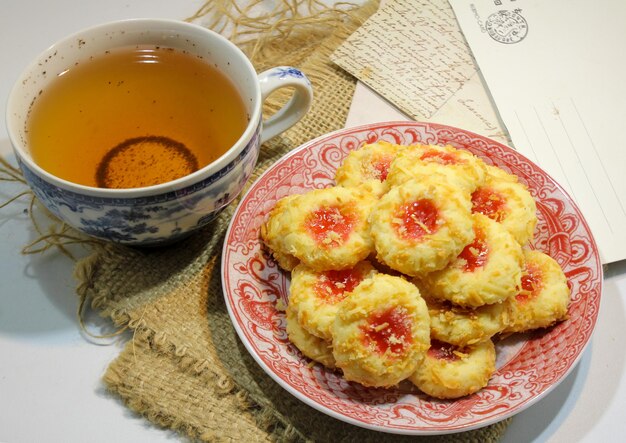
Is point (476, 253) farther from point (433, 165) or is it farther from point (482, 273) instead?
point (433, 165)

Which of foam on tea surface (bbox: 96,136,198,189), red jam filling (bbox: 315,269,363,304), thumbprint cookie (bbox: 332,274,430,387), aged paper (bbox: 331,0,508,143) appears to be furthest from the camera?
aged paper (bbox: 331,0,508,143)

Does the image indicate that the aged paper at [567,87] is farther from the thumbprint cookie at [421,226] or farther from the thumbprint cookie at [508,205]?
the thumbprint cookie at [421,226]

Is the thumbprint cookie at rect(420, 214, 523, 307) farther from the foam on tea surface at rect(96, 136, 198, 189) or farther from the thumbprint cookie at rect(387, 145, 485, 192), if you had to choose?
the foam on tea surface at rect(96, 136, 198, 189)

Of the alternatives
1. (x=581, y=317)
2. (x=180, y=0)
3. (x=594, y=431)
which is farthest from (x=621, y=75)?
(x=180, y=0)

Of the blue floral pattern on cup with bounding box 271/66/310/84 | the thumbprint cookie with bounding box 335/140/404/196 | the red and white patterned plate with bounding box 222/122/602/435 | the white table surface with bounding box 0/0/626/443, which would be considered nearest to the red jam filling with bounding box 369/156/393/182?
the thumbprint cookie with bounding box 335/140/404/196

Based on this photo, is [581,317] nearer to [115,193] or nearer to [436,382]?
[436,382]

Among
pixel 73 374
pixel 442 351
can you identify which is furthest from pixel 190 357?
pixel 442 351
